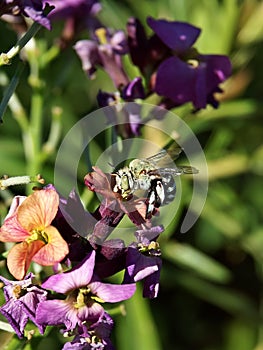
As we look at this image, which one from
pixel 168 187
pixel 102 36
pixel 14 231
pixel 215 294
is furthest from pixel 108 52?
pixel 215 294

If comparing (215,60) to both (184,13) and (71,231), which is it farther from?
(71,231)

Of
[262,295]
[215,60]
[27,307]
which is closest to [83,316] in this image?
[27,307]

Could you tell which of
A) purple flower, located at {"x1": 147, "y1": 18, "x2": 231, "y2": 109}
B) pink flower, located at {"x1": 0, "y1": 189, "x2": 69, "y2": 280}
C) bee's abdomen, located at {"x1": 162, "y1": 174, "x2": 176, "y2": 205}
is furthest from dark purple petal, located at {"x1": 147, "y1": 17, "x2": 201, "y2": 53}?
pink flower, located at {"x1": 0, "y1": 189, "x2": 69, "y2": 280}

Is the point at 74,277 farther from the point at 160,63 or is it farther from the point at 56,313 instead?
the point at 160,63

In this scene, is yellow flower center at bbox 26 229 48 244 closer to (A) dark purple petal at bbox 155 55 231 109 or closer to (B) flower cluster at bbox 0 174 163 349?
(B) flower cluster at bbox 0 174 163 349

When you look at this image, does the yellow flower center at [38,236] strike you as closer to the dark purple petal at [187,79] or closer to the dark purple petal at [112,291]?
the dark purple petal at [112,291]
